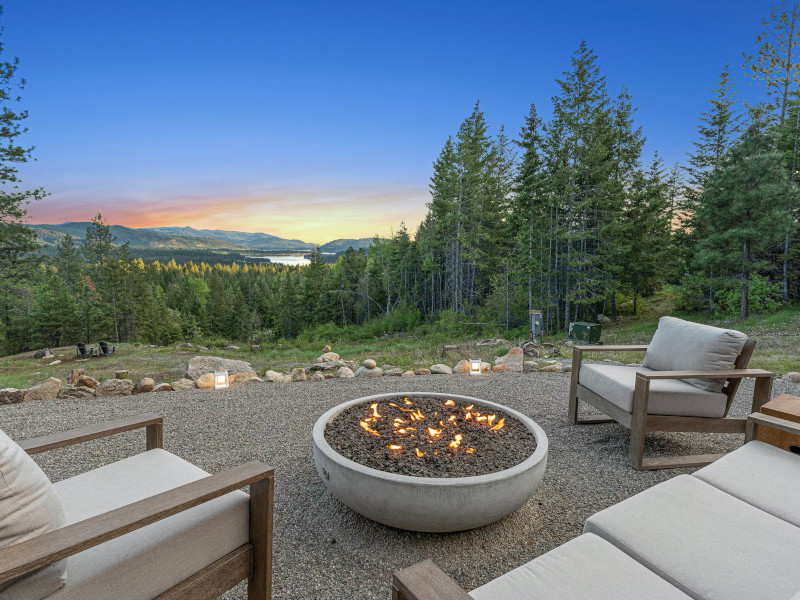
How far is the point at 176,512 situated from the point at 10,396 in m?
4.69

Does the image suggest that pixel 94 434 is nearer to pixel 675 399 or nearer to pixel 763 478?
pixel 763 478

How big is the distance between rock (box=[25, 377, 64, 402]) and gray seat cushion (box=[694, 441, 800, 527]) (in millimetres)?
5952

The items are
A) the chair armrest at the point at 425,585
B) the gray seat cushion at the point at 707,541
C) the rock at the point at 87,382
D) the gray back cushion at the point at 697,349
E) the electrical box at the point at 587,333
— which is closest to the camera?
the chair armrest at the point at 425,585

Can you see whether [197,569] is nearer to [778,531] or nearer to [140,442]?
[778,531]

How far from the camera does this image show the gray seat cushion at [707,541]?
3.37 ft

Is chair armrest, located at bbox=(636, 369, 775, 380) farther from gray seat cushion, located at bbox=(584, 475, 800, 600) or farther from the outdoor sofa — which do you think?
gray seat cushion, located at bbox=(584, 475, 800, 600)

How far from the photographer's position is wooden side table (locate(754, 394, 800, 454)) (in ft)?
6.15

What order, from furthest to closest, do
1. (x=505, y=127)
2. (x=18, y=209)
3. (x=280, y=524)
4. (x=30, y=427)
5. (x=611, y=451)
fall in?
(x=505, y=127) → (x=18, y=209) → (x=30, y=427) → (x=611, y=451) → (x=280, y=524)

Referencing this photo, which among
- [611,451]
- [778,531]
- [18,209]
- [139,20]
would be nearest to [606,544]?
[778,531]

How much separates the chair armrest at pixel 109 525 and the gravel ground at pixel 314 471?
2.46 feet

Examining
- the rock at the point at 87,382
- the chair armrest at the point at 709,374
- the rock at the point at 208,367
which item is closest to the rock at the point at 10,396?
the rock at the point at 87,382

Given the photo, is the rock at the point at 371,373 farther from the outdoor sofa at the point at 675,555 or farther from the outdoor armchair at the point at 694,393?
the outdoor sofa at the point at 675,555

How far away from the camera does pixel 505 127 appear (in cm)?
2214

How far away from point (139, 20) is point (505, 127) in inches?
751
